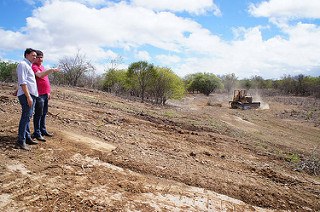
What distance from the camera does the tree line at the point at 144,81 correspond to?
87.2 ft

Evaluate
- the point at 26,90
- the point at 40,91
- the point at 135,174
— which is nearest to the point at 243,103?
the point at 135,174

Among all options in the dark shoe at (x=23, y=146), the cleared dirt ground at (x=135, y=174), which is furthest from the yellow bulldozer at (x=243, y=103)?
the dark shoe at (x=23, y=146)

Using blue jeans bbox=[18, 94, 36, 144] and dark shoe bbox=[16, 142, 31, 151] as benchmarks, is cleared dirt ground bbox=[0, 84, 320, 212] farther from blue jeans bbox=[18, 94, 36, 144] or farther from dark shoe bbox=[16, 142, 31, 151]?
blue jeans bbox=[18, 94, 36, 144]

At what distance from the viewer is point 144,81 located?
26.8 metres

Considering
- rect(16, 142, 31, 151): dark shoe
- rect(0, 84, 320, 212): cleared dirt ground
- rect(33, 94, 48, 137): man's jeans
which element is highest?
rect(33, 94, 48, 137): man's jeans

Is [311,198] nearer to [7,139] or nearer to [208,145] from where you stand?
[208,145]

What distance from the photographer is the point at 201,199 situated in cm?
444

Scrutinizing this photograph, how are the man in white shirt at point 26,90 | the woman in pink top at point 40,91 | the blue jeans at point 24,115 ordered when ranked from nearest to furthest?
the man in white shirt at point 26,90 < the blue jeans at point 24,115 < the woman in pink top at point 40,91

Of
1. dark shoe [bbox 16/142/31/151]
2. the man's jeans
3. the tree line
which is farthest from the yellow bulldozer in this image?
dark shoe [bbox 16/142/31/151]

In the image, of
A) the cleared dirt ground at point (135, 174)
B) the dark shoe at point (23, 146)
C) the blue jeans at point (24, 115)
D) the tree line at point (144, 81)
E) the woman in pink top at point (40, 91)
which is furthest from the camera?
the tree line at point (144, 81)

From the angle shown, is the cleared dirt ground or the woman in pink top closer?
the cleared dirt ground

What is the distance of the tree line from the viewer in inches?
1047

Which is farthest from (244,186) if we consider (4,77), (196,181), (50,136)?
(4,77)

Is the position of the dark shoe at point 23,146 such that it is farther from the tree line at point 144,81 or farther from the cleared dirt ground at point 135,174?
the tree line at point 144,81
